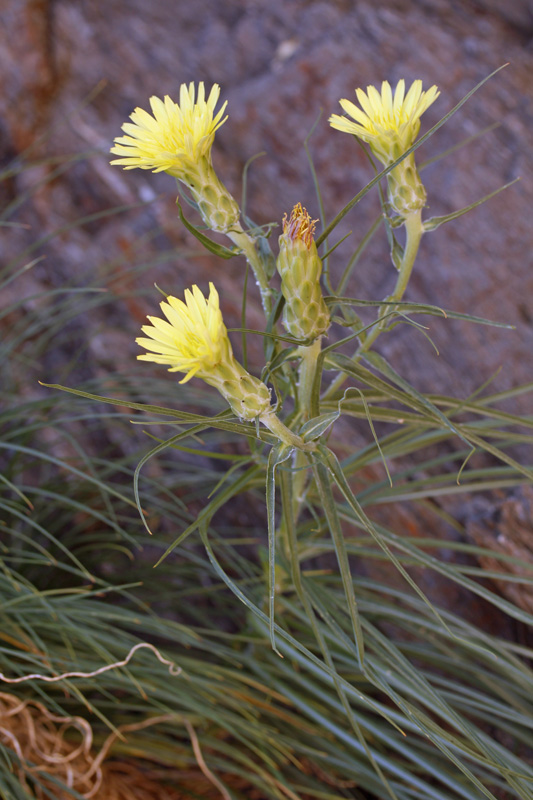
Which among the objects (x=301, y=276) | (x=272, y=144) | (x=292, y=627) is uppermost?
(x=272, y=144)

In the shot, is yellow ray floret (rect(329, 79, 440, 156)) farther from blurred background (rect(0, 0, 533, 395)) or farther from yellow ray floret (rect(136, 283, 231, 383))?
blurred background (rect(0, 0, 533, 395))

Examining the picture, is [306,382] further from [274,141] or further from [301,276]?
[274,141]

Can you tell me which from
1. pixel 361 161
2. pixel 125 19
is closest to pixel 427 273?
pixel 361 161

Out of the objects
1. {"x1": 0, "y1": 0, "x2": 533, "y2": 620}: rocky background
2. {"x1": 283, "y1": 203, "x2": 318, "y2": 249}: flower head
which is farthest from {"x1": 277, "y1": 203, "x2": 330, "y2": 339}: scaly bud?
{"x1": 0, "y1": 0, "x2": 533, "y2": 620}: rocky background

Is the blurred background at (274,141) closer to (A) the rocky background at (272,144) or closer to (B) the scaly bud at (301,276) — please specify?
(A) the rocky background at (272,144)

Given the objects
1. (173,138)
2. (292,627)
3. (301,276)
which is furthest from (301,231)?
(292,627)

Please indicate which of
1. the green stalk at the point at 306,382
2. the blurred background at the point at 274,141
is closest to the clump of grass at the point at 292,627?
the green stalk at the point at 306,382

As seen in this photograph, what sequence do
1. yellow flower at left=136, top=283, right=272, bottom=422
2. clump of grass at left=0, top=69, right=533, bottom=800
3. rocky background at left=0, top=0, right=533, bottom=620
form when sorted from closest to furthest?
yellow flower at left=136, top=283, right=272, bottom=422, clump of grass at left=0, top=69, right=533, bottom=800, rocky background at left=0, top=0, right=533, bottom=620

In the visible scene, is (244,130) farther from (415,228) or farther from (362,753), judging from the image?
(362,753)
